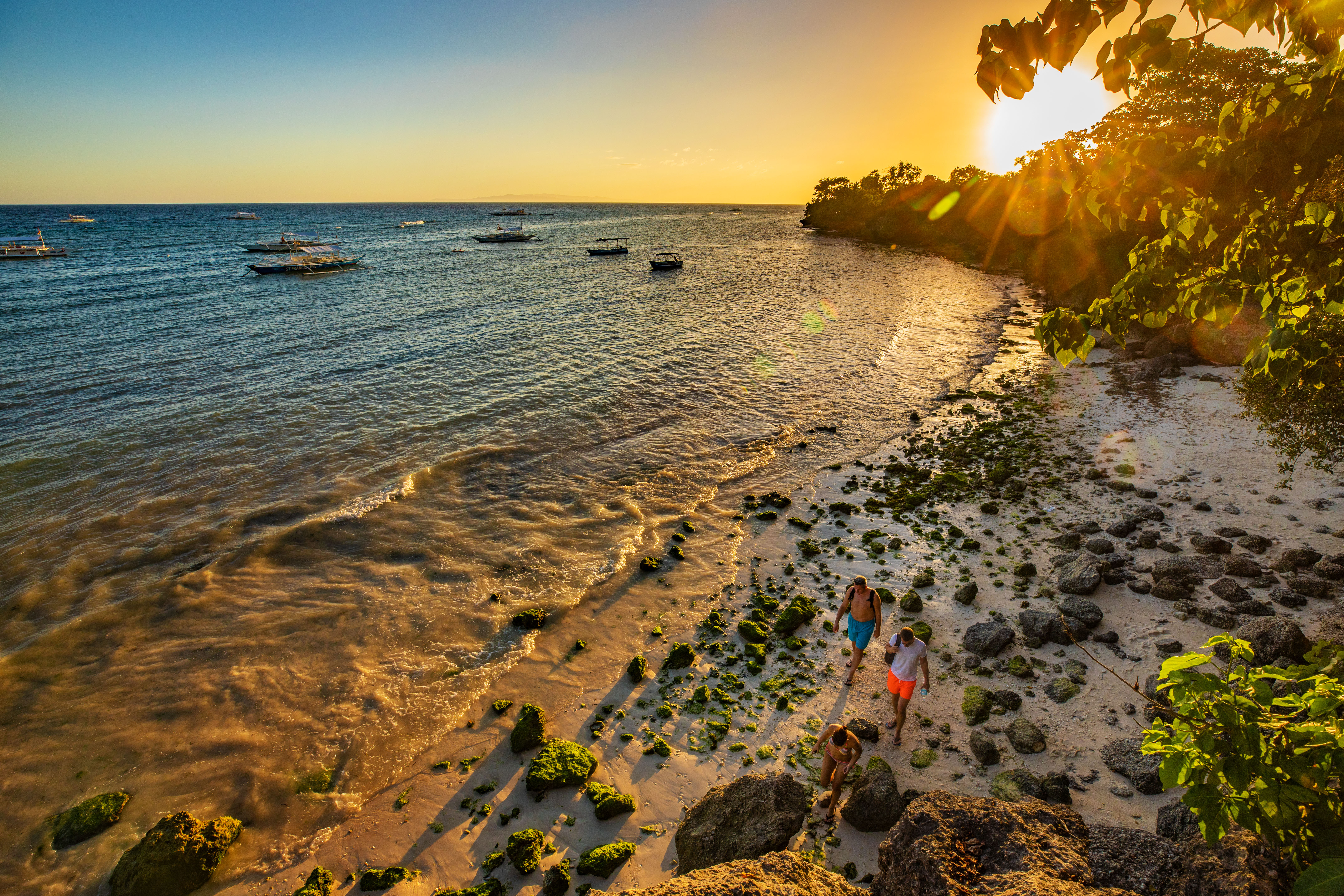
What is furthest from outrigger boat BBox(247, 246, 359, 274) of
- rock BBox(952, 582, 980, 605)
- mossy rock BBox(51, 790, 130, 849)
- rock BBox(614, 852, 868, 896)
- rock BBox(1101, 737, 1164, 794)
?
rock BBox(1101, 737, 1164, 794)

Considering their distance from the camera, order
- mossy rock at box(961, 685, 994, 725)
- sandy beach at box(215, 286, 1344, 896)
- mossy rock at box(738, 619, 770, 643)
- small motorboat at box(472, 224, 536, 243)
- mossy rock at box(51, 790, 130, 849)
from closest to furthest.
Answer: sandy beach at box(215, 286, 1344, 896) → mossy rock at box(51, 790, 130, 849) → mossy rock at box(961, 685, 994, 725) → mossy rock at box(738, 619, 770, 643) → small motorboat at box(472, 224, 536, 243)

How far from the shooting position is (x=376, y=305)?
44.0 metres

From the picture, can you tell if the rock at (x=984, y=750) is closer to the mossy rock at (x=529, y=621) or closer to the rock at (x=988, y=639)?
the rock at (x=988, y=639)

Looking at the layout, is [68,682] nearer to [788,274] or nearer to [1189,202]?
[1189,202]

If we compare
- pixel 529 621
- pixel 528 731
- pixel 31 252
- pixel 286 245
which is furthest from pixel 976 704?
pixel 31 252

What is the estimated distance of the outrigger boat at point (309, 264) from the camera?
58750 millimetres

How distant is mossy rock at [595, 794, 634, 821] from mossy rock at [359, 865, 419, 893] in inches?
98.0

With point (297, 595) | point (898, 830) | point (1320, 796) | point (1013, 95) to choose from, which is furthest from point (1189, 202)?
point (297, 595)

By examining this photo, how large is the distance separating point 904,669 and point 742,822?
3406 millimetres

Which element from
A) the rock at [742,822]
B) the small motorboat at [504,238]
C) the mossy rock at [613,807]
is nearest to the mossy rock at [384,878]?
the mossy rock at [613,807]

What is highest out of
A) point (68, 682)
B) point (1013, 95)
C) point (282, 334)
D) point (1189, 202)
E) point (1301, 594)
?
point (1013, 95)

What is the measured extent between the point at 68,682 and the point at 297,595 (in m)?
→ 3.87

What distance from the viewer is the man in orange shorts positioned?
8766 millimetres

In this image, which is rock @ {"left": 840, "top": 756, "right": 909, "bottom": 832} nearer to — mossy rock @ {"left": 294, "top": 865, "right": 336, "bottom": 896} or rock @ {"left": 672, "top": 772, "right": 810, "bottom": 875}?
rock @ {"left": 672, "top": 772, "right": 810, "bottom": 875}
